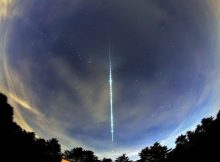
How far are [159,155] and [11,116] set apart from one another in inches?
1714

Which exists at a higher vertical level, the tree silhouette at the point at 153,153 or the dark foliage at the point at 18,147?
the tree silhouette at the point at 153,153

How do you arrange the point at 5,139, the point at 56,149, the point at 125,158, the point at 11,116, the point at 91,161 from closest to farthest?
the point at 5,139
the point at 11,116
the point at 56,149
the point at 91,161
the point at 125,158

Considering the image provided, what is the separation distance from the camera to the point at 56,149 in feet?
207

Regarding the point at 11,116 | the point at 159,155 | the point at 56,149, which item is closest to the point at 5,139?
the point at 11,116

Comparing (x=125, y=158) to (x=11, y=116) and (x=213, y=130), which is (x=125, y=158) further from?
(x=213, y=130)

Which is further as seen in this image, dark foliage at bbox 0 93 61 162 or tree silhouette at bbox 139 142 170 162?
tree silhouette at bbox 139 142 170 162

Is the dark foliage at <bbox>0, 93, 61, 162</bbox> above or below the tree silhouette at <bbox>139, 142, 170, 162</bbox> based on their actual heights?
below

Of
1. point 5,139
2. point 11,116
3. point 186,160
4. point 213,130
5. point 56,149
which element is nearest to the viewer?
point 5,139

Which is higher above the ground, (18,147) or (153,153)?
(153,153)

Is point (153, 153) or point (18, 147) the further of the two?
point (153, 153)

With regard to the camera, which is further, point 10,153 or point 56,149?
point 56,149

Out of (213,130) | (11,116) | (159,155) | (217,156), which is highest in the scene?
(159,155)

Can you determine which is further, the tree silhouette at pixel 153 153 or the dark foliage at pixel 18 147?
the tree silhouette at pixel 153 153

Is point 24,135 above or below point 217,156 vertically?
above
